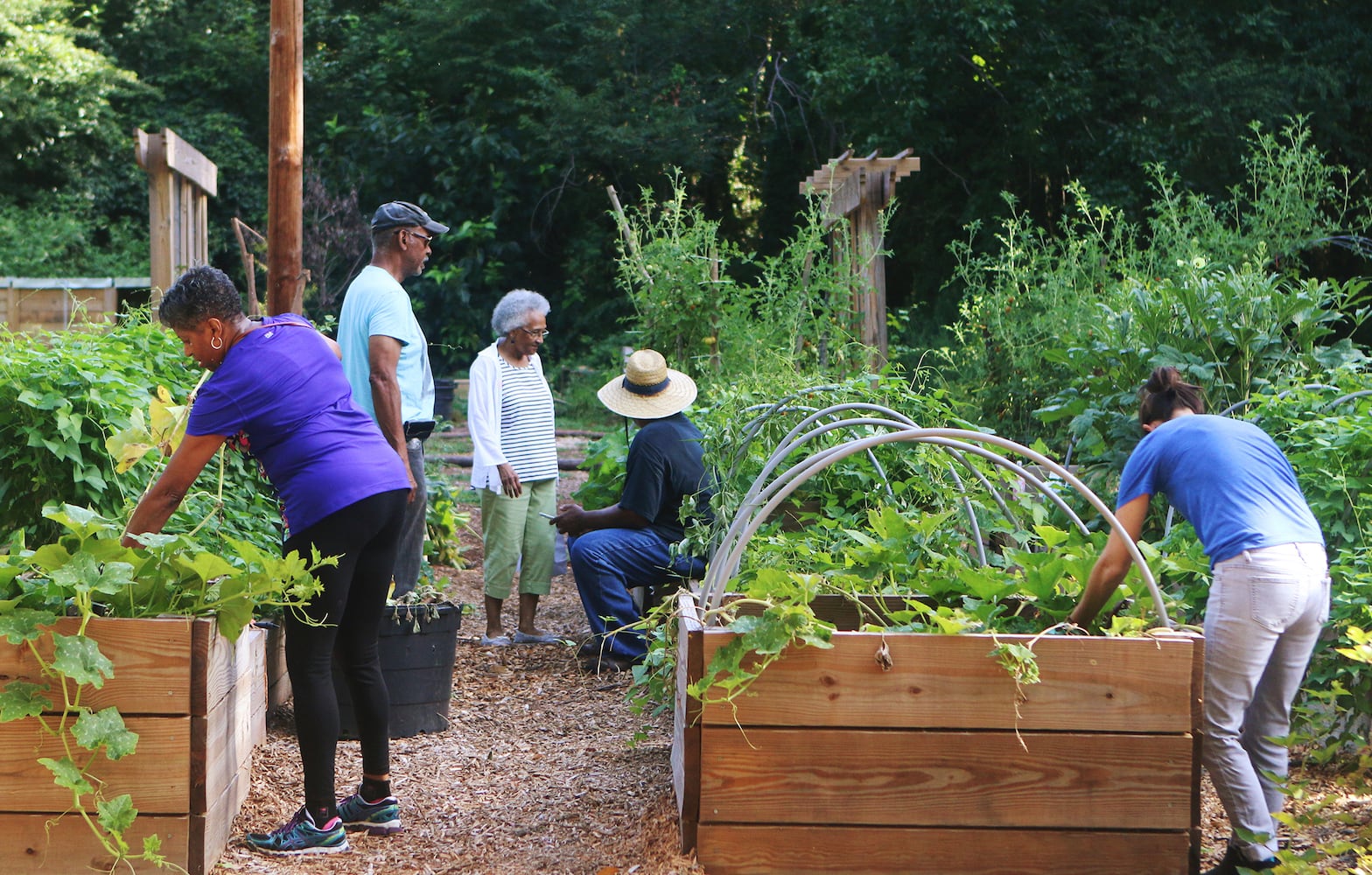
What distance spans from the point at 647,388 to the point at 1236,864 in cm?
298

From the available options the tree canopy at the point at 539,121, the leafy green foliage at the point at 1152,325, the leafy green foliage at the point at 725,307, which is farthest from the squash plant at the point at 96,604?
the tree canopy at the point at 539,121

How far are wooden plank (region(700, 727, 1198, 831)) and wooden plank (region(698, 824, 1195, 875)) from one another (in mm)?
26

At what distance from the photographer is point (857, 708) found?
2.66 metres

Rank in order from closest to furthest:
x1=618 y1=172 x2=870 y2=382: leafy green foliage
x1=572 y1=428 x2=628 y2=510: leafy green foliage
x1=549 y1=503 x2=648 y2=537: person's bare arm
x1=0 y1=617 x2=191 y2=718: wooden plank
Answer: x1=0 y1=617 x2=191 y2=718: wooden plank < x1=549 y1=503 x2=648 y2=537: person's bare arm < x1=572 y1=428 x2=628 y2=510: leafy green foliage < x1=618 y1=172 x2=870 y2=382: leafy green foliage

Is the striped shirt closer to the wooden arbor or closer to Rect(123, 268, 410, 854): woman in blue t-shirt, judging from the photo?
the wooden arbor

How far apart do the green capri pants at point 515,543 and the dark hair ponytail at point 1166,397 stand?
311 centimetres

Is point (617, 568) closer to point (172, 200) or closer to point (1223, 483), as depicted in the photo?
point (1223, 483)

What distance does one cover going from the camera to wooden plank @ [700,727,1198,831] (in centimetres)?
266

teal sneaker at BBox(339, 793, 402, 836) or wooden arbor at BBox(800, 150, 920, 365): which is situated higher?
wooden arbor at BBox(800, 150, 920, 365)

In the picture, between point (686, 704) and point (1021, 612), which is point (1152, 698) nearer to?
point (1021, 612)

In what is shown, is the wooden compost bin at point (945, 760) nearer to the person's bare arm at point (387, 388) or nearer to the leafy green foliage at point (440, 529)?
the person's bare arm at point (387, 388)

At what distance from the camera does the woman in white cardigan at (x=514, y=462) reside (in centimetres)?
548

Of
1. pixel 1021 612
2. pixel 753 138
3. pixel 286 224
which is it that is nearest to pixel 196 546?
pixel 1021 612

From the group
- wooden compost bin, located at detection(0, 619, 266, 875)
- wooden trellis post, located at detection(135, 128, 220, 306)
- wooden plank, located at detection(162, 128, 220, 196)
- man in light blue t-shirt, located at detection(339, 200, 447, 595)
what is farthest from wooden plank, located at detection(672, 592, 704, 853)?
wooden plank, located at detection(162, 128, 220, 196)
